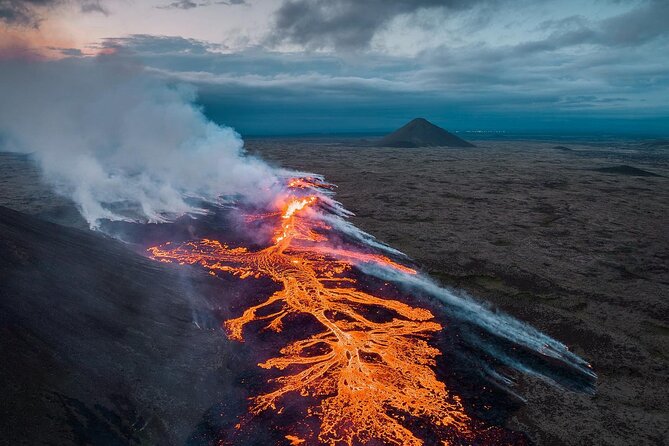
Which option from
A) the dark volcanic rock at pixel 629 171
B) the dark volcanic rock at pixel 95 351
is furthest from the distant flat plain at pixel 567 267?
the dark volcanic rock at pixel 629 171

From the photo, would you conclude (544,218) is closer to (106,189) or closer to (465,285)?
(465,285)

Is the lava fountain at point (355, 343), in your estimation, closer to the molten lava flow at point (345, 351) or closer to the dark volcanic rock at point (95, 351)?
the molten lava flow at point (345, 351)

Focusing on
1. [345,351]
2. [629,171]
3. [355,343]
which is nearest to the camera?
[345,351]

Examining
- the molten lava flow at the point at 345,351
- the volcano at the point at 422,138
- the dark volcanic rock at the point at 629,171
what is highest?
the volcano at the point at 422,138

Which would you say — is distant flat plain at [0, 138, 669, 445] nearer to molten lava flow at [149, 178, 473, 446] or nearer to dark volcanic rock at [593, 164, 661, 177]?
molten lava flow at [149, 178, 473, 446]

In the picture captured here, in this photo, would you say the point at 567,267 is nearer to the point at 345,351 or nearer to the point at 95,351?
the point at 345,351

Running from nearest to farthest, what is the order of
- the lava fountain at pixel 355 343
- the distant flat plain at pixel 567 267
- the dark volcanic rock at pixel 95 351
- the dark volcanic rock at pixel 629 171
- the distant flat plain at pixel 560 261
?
1. the dark volcanic rock at pixel 95 351
2. the lava fountain at pixel 355 343
3. the distant flat plain at pixel 567 267
4. the distant flat plain at pixel 560 261
5. the dark volcanic rock at pixel 629 171

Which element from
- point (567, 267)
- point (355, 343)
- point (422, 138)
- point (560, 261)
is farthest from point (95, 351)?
point (422, 138)

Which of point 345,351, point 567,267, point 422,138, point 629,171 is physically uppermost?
point 422,138
